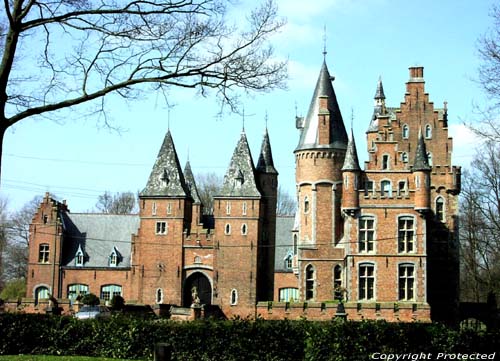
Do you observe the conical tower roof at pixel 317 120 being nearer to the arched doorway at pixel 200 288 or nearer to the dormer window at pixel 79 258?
the arched doorway at pixel 200 288

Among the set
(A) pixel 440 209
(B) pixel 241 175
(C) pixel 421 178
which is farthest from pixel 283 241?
(C) pixel 421 178

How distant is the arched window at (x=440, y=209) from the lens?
47.8m

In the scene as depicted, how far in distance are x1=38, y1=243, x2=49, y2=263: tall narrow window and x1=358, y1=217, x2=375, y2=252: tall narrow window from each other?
23247 mm

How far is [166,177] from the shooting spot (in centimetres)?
5372

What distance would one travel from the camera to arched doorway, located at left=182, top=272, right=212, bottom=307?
52656 mm

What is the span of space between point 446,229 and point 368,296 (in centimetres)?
685

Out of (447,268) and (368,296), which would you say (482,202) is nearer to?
(447,268)

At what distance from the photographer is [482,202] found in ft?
148

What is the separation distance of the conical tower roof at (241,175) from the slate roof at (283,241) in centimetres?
842

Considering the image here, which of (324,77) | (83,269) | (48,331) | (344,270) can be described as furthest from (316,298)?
(48,331)

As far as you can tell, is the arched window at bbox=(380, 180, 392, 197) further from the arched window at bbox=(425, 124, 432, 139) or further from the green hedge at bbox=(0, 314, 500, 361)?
the green hedge at bbox=(0, 314, 500, 361)

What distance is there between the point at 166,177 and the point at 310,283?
41.5 ft

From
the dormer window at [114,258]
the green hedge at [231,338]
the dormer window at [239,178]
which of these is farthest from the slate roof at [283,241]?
the green hedge at [231,338]

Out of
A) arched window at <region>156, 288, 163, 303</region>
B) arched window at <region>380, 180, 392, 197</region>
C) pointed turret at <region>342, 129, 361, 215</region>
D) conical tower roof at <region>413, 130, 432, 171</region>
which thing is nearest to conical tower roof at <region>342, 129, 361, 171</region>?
pointed turret at <region>342, 129, 361, 215</region>
